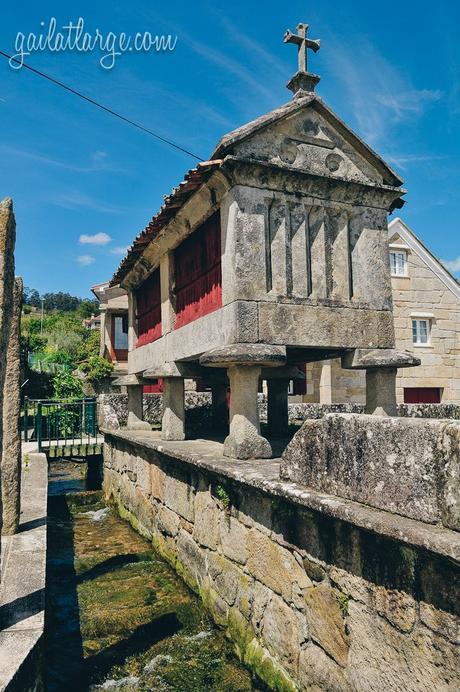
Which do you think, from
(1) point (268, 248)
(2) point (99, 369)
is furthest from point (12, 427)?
(2) point (99, 369)

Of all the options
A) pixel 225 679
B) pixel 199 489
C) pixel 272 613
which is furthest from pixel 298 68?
A: pixel 225 679

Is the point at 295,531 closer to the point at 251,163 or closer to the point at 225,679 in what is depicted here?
the point at 225,679

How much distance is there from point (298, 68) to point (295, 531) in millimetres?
4665

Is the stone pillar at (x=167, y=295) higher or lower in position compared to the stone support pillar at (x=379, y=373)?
higher

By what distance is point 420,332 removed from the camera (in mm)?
13695

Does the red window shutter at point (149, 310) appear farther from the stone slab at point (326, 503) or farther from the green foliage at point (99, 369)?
the green foliage at point (99, 369)

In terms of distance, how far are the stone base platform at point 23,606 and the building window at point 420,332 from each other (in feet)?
35.6

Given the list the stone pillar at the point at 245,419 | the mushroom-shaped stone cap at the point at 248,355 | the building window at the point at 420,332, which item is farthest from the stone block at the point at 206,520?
the building window at the point at 420,332

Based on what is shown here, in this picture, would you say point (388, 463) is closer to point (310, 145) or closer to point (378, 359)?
point (378, 359)

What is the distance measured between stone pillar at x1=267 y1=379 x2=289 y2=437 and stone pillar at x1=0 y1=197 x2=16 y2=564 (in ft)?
15.6

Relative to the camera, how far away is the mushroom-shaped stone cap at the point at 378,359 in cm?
504

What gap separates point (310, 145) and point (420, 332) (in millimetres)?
9682

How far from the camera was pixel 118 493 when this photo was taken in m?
8.97

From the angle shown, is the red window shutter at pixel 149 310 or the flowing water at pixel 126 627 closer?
the flowing water at pixel 126 627
